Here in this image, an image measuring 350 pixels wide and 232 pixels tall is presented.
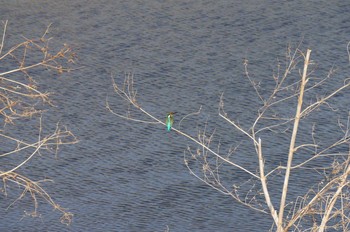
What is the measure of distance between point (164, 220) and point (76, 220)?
96 centimetres

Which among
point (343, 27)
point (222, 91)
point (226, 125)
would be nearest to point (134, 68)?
point (222, 91)

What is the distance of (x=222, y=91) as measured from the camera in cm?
1095

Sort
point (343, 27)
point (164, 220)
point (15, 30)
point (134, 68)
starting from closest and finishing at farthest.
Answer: point (164, 220), point (134, 68), point (343, 27), point (15, 30)

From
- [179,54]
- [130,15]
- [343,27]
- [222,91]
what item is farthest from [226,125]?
[130,15]

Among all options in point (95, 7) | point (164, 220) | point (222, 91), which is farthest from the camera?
point (95, 7)

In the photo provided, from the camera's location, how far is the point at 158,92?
11.0 metres

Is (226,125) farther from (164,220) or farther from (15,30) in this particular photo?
(15,30)

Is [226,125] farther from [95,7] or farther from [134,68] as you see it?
[95,7]

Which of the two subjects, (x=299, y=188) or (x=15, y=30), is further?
(x=15, y=30)

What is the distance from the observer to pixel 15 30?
14.0m

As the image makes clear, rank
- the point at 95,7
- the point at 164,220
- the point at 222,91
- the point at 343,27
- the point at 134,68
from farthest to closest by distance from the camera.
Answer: the point at 95,7, the point at 343,27, the point at 134,68, the point at 222,91, the point at 164,220

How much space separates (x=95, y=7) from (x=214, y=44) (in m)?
3.30

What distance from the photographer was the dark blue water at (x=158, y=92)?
26.9ft

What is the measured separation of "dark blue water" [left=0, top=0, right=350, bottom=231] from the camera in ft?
26.9
